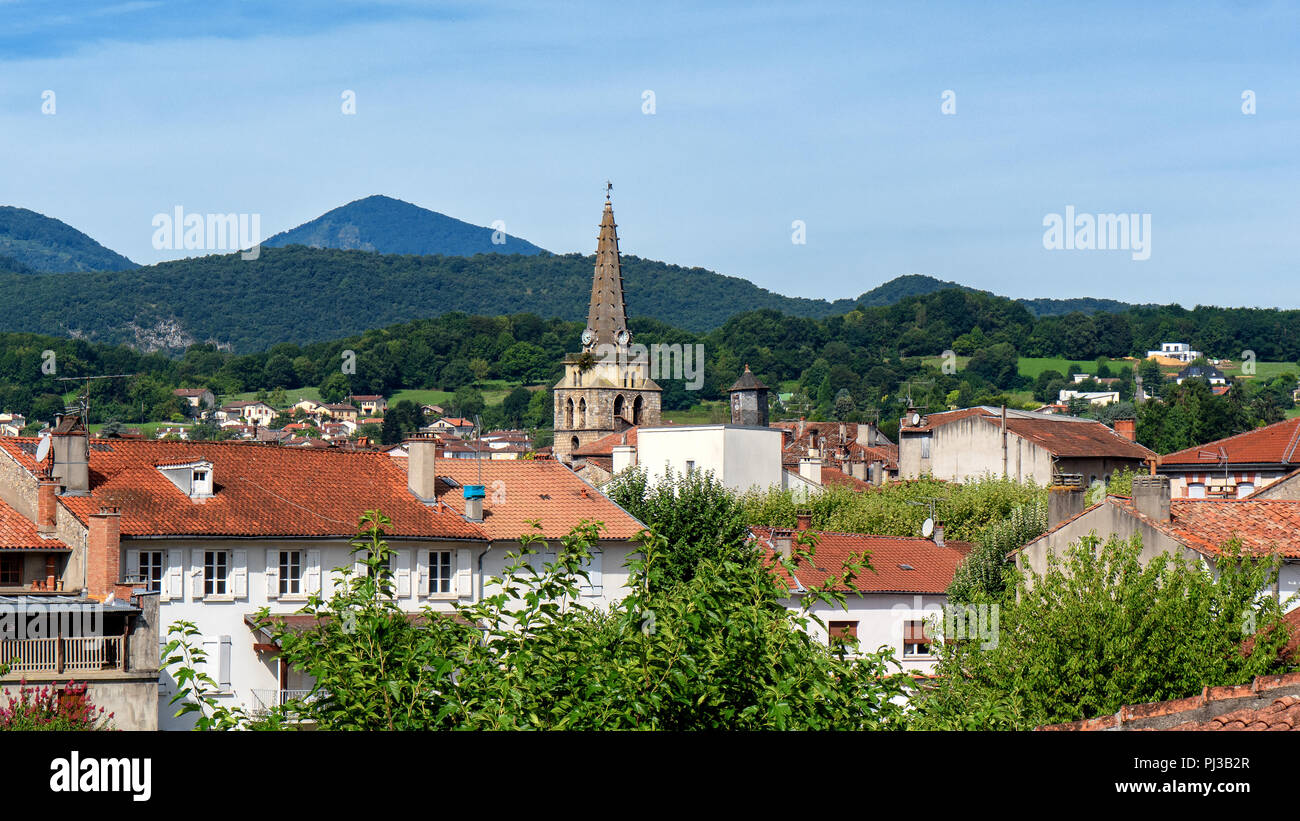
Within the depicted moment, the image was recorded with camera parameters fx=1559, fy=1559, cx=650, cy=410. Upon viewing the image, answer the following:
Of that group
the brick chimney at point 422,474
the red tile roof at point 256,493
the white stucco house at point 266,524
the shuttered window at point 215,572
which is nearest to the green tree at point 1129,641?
the white stucco house at point 266,524

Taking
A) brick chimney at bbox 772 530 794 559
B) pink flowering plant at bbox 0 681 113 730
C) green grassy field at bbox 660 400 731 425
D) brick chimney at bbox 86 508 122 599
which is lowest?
pink flowering plant at bbox 0 681 113 730

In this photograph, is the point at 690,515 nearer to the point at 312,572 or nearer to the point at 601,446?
the point at 312,572

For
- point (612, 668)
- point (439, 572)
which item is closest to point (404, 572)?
point (439, 572)

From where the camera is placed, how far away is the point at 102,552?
118ft

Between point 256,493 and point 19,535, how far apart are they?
752 centimetres

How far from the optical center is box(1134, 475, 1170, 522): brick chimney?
118ft

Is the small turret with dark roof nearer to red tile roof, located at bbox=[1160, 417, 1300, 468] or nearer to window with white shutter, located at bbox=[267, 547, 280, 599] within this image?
red tile roof, located at bbox=[1160, 417, 1300, 468]

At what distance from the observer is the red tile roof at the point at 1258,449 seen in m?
63.3

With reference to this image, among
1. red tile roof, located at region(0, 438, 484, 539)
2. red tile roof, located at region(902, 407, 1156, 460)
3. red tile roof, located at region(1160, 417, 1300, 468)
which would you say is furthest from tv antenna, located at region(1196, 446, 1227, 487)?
red tile roof, located at region(0, 438, 484, 539)

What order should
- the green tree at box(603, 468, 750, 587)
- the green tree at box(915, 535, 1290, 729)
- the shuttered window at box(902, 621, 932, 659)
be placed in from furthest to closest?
the green tree at box(603, 468, 750, 587), the shuttered window at box(902, 621, 932, 659), the green tree at box(915, 535, 1290, 729)

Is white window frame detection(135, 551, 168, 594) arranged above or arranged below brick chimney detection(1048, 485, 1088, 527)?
below

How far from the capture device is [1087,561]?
2808cm

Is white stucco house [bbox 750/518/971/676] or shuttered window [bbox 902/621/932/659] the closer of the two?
white stucco house [bbox 750/518/971/676]
